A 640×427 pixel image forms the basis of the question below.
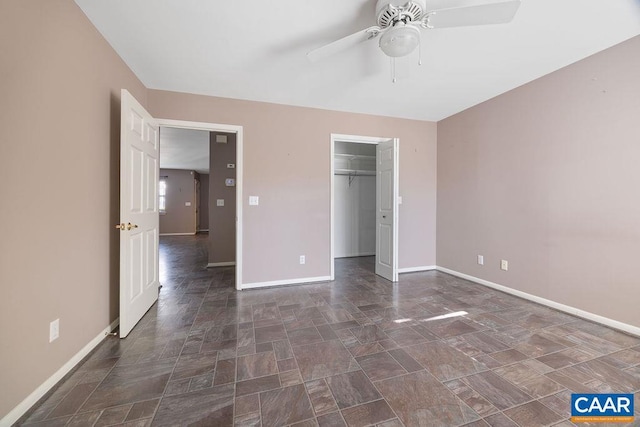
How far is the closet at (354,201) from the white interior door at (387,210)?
4.57 feet

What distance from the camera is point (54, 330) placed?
1.58 meters

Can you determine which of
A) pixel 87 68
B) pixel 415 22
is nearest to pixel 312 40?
pixel 415 22

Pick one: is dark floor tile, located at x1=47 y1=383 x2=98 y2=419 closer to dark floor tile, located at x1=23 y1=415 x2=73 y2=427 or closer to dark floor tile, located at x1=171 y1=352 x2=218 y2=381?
dark floor tile, located at x1=23 y1=415 x2=73 y2=427

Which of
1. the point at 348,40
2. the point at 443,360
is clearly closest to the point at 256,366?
the point at 443,360

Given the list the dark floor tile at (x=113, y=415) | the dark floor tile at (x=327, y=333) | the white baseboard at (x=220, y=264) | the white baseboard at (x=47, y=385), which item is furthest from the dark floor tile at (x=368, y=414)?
the white baseboard at (x=220, y=264)

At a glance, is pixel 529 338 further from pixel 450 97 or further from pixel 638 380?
pixel 450 97

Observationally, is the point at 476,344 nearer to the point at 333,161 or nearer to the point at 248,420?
the point at 248,420

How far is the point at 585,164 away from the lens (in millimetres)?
2496

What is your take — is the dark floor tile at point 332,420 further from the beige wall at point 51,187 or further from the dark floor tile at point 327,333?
the beige wall at point 51,187

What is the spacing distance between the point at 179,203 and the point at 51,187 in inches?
367

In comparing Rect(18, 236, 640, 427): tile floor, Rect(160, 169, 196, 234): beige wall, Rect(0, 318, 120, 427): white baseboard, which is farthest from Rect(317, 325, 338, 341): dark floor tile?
Rect(160, 169, 196, 234): beige wall

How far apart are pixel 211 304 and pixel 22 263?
69.5 inches

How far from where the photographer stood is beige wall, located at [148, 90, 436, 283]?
3.32 meters

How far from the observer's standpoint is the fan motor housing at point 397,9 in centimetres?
159
